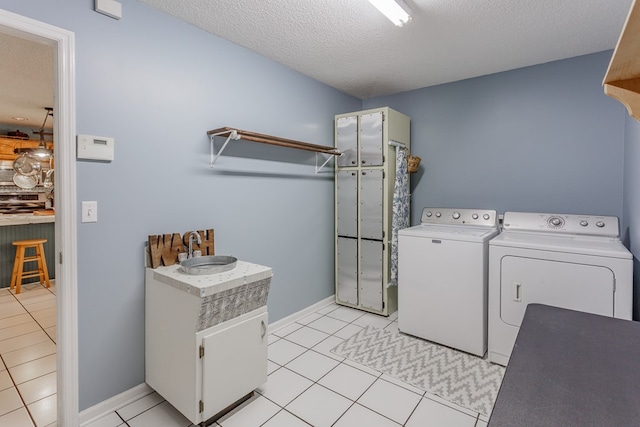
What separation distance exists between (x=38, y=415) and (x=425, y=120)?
13.2ft

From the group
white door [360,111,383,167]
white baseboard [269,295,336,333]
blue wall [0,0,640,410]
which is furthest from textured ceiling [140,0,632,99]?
white baseboard [269,295,336,333]

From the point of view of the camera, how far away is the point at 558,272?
7.14 feet

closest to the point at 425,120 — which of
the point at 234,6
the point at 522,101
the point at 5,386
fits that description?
the point at 522,101

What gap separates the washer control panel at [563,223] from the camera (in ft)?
8.18

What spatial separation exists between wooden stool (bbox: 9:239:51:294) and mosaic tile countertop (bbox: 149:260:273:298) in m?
3.48

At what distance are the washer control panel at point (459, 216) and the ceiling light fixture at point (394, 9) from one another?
1.92m

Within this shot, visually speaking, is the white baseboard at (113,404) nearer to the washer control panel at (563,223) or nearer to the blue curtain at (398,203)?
the blue curtain at (398,203)

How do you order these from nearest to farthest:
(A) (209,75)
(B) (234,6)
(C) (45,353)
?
1. (B) (234,6)
2. (A) (209,75)
3. (C) (45,353)

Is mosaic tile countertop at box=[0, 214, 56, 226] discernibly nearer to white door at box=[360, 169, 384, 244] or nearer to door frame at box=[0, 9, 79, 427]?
door frame at box=[0, 9, 79, 427]

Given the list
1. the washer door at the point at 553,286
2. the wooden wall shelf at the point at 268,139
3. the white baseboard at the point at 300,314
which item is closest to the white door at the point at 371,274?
the white baseboard at the point at 300,314

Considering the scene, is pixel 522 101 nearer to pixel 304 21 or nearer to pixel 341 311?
pixel 304 21

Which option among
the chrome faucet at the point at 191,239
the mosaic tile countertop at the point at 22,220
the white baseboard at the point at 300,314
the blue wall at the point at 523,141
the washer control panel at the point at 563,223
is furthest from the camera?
the mosaic tile countertop at the point at 22,220

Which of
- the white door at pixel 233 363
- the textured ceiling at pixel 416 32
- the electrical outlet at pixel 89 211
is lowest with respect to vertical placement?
the white door at pixel 233 363

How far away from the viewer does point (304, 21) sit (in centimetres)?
222
